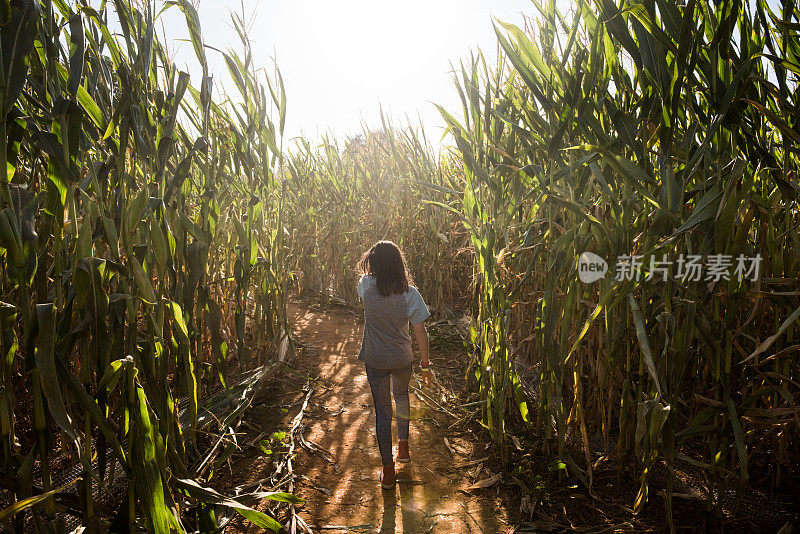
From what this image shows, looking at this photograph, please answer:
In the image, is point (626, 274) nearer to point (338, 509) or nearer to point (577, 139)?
point (577, 139)

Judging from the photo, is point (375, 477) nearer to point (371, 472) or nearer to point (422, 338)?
point (371, 472)

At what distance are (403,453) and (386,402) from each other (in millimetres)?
294

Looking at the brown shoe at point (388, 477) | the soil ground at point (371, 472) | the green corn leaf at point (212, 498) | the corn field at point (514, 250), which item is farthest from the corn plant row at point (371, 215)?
the green corn leaf at point (212, 498)

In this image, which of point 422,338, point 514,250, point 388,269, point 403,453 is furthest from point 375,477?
point 514,250

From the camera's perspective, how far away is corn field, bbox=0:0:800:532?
1188mm

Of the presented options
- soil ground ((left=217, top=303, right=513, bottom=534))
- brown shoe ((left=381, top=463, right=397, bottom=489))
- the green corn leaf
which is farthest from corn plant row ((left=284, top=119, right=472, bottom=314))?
the green corn leaf

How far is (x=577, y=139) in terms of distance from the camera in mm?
2148

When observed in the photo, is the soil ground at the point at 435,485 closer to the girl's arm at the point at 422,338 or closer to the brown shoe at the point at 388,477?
the brown shoe at the point at 388,477

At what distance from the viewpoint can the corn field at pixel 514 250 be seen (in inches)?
46.8

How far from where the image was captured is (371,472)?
2326 millimetres

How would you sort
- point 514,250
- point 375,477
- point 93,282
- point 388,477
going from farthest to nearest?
point 375,477 < point 388,477 < point 514,250 < point 93,282

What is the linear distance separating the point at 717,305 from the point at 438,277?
332cm

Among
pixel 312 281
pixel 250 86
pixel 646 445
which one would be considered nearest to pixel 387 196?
pixel 312 281

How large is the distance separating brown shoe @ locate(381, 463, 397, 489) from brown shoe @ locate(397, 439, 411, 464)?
8.7 inches
